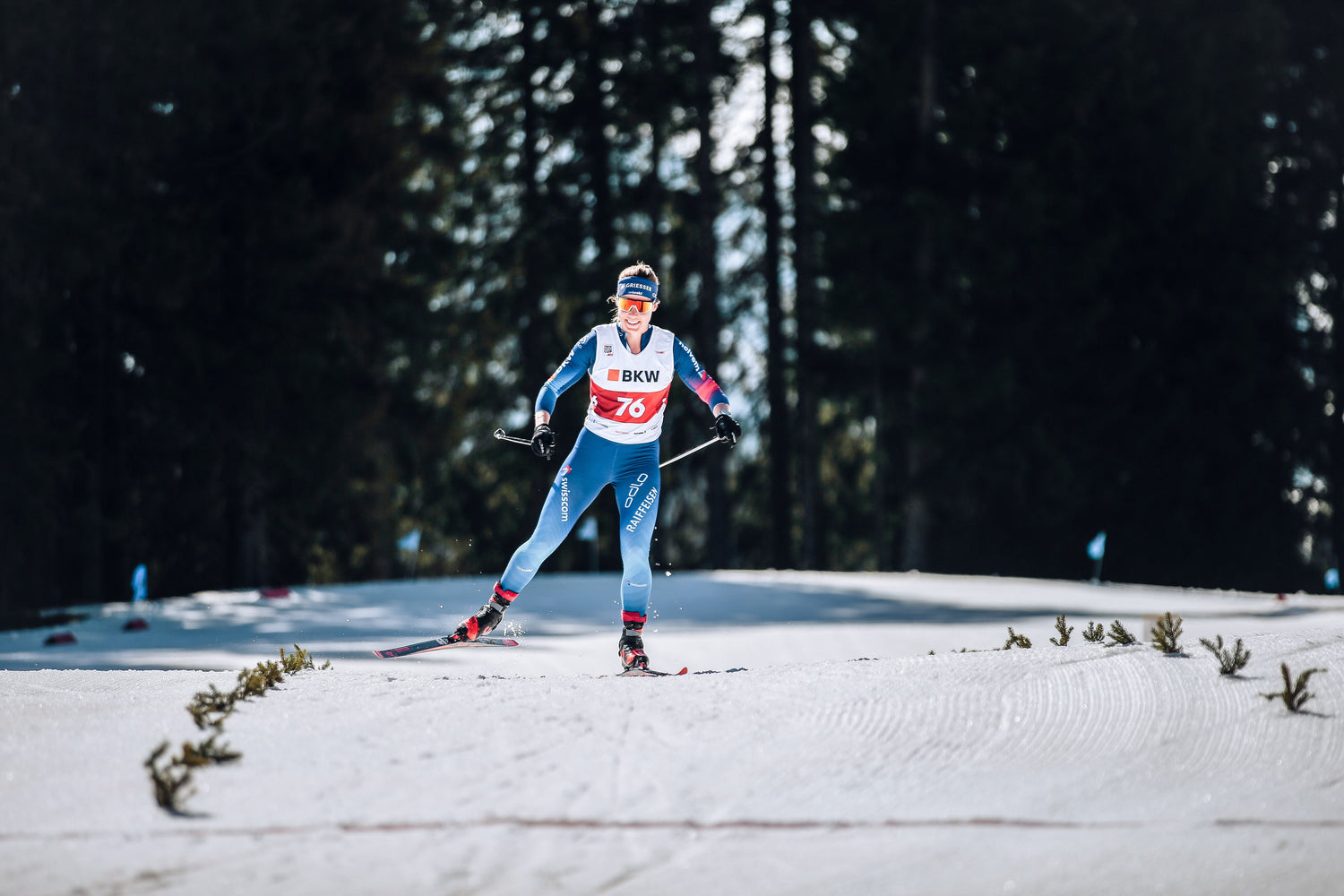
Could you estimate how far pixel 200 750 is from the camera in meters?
5.14

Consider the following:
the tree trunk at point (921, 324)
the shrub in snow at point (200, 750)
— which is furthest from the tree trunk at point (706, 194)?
the shrub in snow at point (200, 750)

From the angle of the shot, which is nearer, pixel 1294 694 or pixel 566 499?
pixel 1294 694

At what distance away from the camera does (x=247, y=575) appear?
23172mm

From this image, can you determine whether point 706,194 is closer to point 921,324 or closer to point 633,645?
point 921,324

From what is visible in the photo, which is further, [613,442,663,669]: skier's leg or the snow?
[613,442,663,669]: skier's leg

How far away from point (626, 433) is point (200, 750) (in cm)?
381

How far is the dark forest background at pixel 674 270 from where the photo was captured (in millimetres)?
20469

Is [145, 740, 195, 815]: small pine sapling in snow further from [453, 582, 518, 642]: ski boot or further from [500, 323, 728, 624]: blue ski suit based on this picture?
[453, 582, 518, 642]: ski boot

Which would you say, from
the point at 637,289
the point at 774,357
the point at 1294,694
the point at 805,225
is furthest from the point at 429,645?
the point at 805,225

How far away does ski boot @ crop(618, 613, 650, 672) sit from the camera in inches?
331

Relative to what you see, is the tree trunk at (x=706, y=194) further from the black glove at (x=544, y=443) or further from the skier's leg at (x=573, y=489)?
the black glove at (x=544, y=443)

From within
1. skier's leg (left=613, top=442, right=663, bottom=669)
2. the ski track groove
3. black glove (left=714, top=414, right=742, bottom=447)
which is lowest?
the ski track groove

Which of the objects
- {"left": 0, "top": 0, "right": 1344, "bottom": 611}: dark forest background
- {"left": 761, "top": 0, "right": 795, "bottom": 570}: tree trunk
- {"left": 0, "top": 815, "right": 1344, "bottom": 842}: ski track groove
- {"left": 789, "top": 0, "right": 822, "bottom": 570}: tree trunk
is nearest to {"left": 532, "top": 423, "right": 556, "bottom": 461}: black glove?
{"left": 0, "top": 815, "right": 1344, "bottom": 842}: ski track groove

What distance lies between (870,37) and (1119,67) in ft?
15.7
